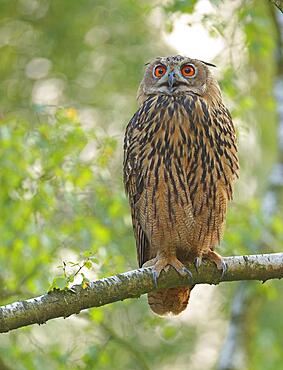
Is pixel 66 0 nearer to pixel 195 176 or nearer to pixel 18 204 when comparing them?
pixel 18 204

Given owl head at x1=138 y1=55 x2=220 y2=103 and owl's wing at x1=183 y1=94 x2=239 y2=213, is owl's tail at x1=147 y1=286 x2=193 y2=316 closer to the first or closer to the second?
owl's wing at x1=183 y1=94 x2=239 y2=213

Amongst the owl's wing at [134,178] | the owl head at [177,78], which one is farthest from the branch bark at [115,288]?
the owl head at [177,78]

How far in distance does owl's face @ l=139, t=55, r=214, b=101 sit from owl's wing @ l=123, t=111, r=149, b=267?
246 millimetres

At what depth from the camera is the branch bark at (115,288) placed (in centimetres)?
353

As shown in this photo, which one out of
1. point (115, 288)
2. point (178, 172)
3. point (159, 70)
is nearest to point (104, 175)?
point (159, 70)

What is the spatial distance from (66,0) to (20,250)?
4.74m

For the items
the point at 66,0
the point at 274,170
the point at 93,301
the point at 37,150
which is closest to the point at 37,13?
the point at 66,0

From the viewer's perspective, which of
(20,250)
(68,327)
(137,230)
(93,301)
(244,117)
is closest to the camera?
(93,301)

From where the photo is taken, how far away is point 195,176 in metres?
4.63

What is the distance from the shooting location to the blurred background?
5.59 meters

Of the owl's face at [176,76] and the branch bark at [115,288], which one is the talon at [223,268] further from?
the owl's face at [176,76]

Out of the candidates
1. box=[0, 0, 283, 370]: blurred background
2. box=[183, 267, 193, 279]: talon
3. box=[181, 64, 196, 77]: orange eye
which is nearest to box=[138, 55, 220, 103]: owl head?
box=[181, 64, 196, 77]: orange eye

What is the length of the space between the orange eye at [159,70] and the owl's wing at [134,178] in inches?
12.4

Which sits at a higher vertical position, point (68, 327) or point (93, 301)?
point (68, 327)
